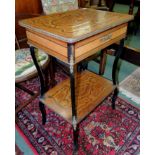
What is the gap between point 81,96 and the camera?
4.04 ft

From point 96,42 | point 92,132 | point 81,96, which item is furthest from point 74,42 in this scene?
point 92,132

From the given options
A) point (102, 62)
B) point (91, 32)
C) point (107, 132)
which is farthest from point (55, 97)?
point (102, 62)

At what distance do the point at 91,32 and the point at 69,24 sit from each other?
18 cm

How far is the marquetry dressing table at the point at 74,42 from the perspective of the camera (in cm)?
79

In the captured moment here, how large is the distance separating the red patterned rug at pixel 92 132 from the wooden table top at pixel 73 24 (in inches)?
30.8

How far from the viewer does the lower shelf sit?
3.63 ft

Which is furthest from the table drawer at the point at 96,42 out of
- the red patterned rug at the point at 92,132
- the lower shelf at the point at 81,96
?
the red patterned rug at the point at 92,132

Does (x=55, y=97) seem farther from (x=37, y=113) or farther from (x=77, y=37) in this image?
(x=77, y=37)

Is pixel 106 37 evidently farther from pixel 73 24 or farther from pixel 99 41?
pixel 73 24

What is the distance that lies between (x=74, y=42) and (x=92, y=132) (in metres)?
0.81

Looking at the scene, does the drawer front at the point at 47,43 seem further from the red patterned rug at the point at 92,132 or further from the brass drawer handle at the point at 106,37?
the red patterned rug at the point at 92,132

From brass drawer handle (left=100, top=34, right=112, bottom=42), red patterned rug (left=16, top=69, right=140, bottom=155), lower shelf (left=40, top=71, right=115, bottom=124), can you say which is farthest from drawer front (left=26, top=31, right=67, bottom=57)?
red patterned rug (left=16, top=69, right=140, bottom=155)

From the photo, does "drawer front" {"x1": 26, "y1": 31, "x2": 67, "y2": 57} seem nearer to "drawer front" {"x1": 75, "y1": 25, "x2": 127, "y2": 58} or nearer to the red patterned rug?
"drawer front" {"x1": 75, "y1": 25, "x2": 127, "y2": 58}

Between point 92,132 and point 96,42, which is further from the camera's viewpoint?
point 92,132
